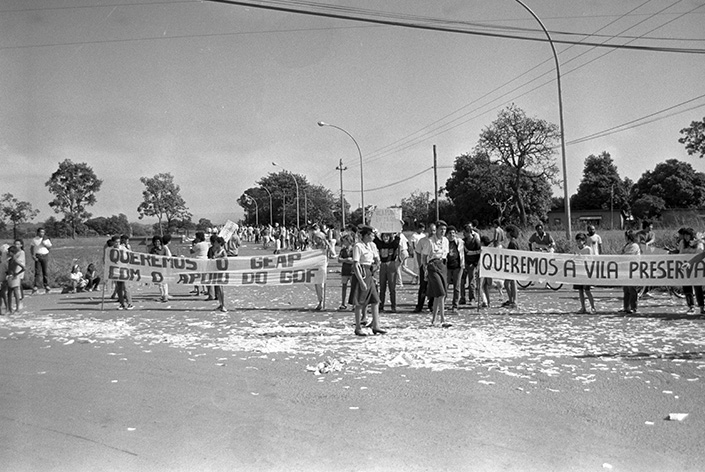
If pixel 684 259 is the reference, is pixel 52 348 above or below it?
below

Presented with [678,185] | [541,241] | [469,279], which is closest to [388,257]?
[469,279]

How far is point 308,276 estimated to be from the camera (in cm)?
1421

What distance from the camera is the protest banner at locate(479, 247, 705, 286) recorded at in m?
12.3

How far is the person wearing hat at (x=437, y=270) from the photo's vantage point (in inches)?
416

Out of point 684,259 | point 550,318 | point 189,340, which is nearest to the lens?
point 189,340

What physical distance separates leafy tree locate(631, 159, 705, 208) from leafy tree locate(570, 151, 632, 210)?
9.88m

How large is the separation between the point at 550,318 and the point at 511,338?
2.45 metres

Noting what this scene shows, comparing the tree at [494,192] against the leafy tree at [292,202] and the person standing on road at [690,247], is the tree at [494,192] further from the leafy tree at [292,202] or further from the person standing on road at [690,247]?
the person standing on road at [690,247]

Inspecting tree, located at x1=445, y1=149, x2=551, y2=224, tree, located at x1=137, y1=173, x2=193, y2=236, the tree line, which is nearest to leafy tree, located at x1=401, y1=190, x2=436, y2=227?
the tree line

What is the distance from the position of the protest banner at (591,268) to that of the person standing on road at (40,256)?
13.4 meters

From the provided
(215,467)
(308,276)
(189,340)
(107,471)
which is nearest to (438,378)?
(215,467)

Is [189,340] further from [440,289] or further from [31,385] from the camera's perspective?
[440,289]

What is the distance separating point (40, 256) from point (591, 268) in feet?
51.7

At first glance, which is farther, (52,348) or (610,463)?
(52,348)
